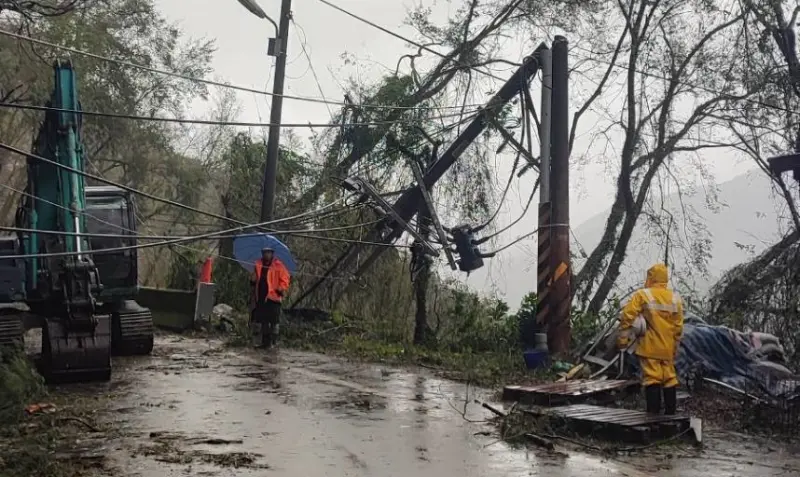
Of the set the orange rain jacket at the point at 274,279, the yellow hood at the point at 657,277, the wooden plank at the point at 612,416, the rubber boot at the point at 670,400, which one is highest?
the orange rain jacket at the point at 274,279

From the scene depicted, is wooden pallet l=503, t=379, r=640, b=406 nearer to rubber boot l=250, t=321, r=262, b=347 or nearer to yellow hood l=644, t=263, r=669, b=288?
yellow hood l=644, t=263, r=669, b=288

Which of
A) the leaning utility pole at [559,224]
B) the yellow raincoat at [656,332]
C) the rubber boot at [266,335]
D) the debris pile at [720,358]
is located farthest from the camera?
the rubber boot at [266,335]

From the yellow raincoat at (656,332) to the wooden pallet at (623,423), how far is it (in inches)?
17.5

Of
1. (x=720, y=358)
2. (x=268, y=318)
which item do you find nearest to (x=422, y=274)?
(x=268, y=318)

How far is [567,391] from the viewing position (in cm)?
1008

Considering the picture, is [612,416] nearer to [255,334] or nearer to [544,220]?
[544,220]

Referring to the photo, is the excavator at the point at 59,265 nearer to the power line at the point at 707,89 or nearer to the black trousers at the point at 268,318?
the black trousers at the point at 268,318

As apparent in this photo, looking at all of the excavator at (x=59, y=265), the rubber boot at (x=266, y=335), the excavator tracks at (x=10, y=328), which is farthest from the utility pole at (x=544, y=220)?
the excavator tracks at (x=10, y=328)

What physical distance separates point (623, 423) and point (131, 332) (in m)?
9.87

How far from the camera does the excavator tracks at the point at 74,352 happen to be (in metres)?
11.5

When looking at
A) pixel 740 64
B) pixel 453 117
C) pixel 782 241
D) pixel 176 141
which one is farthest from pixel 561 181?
pixel 176 141

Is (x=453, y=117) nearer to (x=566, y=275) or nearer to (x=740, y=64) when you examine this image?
(x=566, y=275)

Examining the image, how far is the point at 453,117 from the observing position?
16.5 m

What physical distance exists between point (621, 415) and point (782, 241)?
364 inches
